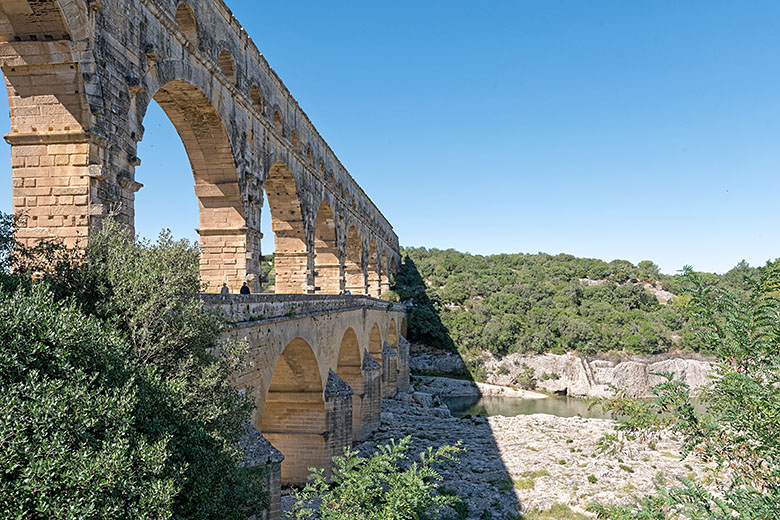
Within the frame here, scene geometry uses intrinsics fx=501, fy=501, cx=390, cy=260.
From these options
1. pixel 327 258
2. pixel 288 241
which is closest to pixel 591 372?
pixel 327 258

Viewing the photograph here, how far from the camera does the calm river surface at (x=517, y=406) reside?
96.7 ft

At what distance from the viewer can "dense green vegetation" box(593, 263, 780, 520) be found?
15.4ft

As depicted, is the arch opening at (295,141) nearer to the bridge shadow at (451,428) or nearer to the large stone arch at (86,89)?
the large stone arch at (86,89)

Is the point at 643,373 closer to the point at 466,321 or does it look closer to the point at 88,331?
the point at 466,321

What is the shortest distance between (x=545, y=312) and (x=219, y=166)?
112ft

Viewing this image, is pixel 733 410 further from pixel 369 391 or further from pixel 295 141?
pixel 295 141

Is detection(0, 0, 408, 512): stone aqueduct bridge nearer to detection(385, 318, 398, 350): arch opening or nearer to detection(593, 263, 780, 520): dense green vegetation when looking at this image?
detection(593, 263, 780, 520): dense green vegetation

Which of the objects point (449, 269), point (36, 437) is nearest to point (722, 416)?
point (36, 437)

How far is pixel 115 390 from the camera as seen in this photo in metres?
4.35

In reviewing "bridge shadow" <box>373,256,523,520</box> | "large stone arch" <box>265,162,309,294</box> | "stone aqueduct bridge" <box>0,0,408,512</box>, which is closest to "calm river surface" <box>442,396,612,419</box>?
"bridge shadow" <box>373,256,523,520</box>

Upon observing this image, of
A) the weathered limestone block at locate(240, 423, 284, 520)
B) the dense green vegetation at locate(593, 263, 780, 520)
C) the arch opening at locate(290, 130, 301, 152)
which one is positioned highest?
the arch opening at locate(290, 130, 301, 152)

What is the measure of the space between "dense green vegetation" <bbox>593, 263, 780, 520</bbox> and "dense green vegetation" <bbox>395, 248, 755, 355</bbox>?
32163mm

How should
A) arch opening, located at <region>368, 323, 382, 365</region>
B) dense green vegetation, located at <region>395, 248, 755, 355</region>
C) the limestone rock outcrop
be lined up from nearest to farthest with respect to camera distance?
1. arch opening, located at <region>368, 323, 382, 365</region>
2. the limestone rock outcrop
3. dense green vegetation, located at <region>395, 248, 755, 355</region>

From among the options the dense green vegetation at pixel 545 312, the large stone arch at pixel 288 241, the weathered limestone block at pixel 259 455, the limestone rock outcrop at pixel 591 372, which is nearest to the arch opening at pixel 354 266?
the large stone arch at pixel 288 241
